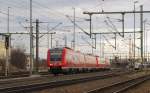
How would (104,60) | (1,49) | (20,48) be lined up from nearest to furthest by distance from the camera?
(1,49), (104,60), (20,48)

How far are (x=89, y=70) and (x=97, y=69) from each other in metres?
10.9

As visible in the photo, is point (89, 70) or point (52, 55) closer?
point (52, 55)

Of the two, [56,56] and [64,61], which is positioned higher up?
[56,56]

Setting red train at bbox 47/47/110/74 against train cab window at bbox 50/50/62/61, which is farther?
train cab window at bbox 50/50/62/61

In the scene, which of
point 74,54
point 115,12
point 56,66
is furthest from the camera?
point 74,54

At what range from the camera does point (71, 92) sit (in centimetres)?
2634

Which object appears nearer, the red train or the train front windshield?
the red train

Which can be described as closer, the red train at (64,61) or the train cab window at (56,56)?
the red train at (64,61)

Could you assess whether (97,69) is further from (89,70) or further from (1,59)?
(1,59)

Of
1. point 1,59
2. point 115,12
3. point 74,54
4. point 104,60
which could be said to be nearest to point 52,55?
point 74,54

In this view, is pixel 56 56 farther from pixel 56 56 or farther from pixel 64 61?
pixel 64 61

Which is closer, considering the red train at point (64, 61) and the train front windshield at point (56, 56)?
the red train at point (64, 61)

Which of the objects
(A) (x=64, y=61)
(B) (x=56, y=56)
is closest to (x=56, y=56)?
(B) (x=56, y=56)

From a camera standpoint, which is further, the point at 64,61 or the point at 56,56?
the point at 56,56
